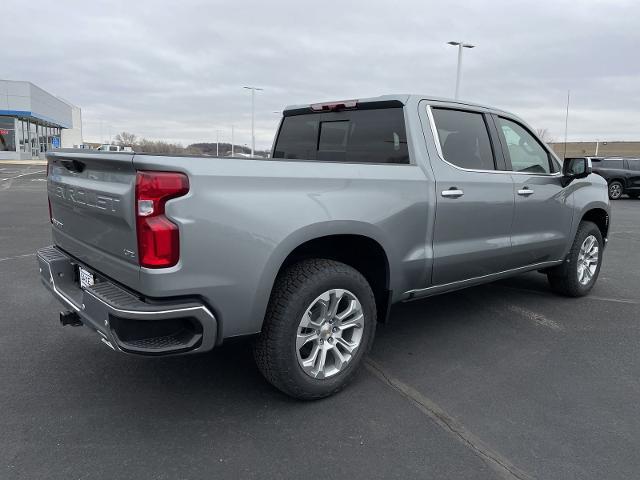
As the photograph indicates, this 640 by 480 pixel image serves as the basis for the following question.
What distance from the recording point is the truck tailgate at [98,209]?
8.38ft

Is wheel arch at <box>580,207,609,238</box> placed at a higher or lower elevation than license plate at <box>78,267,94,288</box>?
higher

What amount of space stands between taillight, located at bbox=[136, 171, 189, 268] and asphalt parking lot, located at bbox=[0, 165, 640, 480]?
1.02 meters

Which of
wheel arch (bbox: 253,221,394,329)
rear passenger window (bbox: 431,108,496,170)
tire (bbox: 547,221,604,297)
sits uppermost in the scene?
rear passenger window (bbox: 431,108,496,170)

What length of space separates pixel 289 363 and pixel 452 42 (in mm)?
25382

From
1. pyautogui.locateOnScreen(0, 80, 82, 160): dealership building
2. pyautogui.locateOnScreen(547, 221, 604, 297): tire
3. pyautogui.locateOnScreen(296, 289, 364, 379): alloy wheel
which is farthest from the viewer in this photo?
pyautogui.locateOnScreen(0, 80, 82, 160): dealership building

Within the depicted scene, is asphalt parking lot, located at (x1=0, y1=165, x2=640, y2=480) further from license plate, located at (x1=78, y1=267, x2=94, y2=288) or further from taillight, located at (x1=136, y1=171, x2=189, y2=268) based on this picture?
taillight, located at (x1=136, y1=171, x2=189, y2=268)

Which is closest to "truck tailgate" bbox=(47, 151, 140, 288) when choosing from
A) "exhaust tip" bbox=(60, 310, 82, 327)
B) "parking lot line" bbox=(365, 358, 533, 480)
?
"exhaust tip" bbox=(60, 310, 82, 327)

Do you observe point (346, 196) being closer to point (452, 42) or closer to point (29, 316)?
point (29, 316)

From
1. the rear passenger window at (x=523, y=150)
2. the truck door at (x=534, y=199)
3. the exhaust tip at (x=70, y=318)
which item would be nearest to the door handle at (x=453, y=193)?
the truck door at (x=534, y=199)

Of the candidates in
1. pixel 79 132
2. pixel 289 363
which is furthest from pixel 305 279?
pixel 79 132

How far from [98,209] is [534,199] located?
11.6 feet

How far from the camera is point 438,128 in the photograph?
153 inches

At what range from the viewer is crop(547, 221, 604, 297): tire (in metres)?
5.30

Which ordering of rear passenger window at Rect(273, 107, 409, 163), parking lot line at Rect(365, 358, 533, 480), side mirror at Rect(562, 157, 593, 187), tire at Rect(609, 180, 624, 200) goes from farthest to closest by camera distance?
1. tire at Rect(609, 180, 624, 200)
2. side mirror at Rect(562, 157, 593, 187)
3. rear passenger window at Rect(273, 107, 409, 163)
4. parking lot line at Rect(365, 358, 533, 480)
